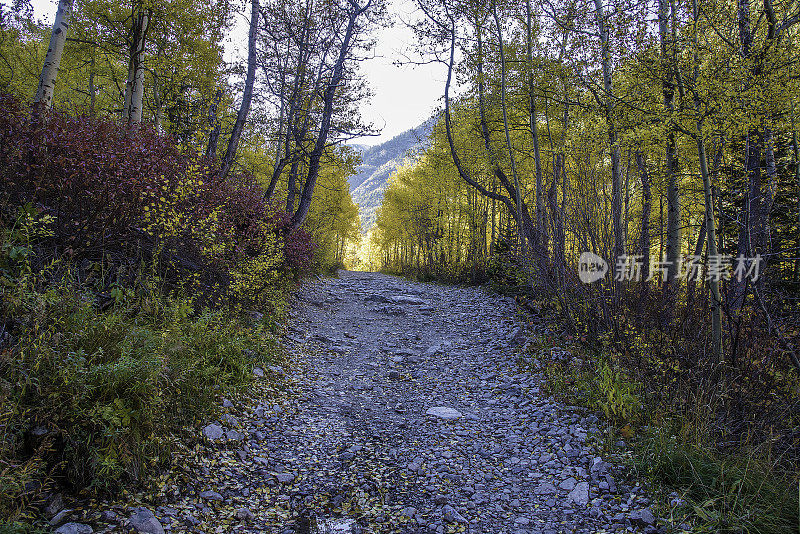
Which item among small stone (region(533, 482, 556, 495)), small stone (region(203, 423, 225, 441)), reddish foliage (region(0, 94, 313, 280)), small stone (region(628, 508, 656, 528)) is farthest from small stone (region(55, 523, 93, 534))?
small stone (region(628, 508, 656, 528))

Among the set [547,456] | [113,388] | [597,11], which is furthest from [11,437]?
[597,11]

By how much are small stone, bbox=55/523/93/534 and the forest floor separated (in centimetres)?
13

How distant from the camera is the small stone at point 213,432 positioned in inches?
160

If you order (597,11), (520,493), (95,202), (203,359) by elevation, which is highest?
(597,11)

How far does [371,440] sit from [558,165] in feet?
19.2

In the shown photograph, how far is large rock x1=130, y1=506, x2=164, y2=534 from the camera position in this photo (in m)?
2.75

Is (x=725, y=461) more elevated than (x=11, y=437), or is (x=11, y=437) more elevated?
(x=11, y=437)

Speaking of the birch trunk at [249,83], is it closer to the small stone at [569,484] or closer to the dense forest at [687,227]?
the dense forest at [687,227]

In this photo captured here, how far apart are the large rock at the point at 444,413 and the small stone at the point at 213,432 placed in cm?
265

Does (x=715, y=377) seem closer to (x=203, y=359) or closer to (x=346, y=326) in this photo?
(x=203, y=359)

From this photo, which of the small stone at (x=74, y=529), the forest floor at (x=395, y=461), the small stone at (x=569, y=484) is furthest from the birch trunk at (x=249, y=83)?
the small stone at (x=569, y=484)

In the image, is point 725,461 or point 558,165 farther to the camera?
point 558,165

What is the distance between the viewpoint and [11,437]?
8.69ft

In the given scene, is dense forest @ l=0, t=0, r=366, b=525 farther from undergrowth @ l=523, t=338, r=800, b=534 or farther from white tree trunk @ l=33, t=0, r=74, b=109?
undergrowth @ l=523, t=338, r=800, b=534
